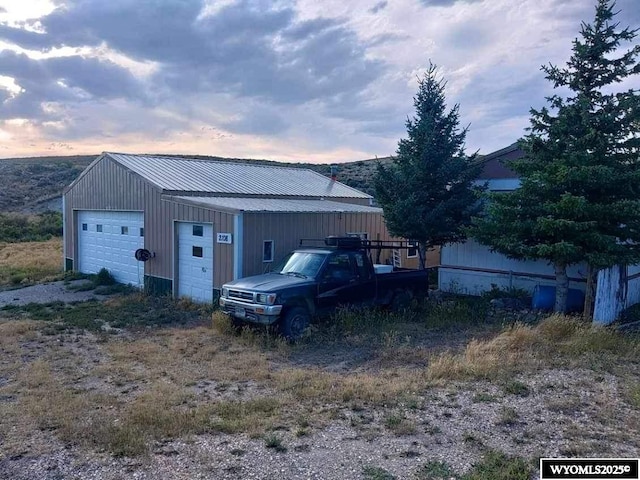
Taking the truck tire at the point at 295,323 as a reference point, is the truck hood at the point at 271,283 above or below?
above

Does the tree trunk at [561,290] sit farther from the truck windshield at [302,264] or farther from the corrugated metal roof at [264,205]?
the corrugated metal roof at [264,205]

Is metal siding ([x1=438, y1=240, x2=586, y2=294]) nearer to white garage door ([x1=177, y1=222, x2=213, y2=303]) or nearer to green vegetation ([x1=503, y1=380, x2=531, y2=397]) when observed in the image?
white garage door ([x1=177, y1=222, x2=213, y2=303])

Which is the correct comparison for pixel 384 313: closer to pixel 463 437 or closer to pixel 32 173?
pixel 463 437

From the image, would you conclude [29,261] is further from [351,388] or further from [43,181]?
[43,181]

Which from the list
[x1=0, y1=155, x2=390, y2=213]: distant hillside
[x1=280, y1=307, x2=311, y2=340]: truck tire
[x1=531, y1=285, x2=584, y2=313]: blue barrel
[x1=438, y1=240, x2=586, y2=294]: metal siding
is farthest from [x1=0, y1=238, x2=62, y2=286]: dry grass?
[x1=0, y1=155, x2=390, y2=213]: distant hillside

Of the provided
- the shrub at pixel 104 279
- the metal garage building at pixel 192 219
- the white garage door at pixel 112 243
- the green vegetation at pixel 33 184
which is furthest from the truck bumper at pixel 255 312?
the green vegetation at pixel 33 184

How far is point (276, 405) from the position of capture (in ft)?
20.7

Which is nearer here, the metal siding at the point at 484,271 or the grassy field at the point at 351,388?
the grassy field at the point at 351,388

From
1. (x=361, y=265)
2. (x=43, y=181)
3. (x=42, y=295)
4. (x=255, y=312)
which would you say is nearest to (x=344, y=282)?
(x=361, y=265)

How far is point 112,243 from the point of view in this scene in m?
17.8

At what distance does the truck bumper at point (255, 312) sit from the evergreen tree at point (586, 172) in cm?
510

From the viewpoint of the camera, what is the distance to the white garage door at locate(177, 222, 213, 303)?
13922mm

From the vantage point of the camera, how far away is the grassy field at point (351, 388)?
525 centimetres

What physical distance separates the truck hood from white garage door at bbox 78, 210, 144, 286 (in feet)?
22.4
